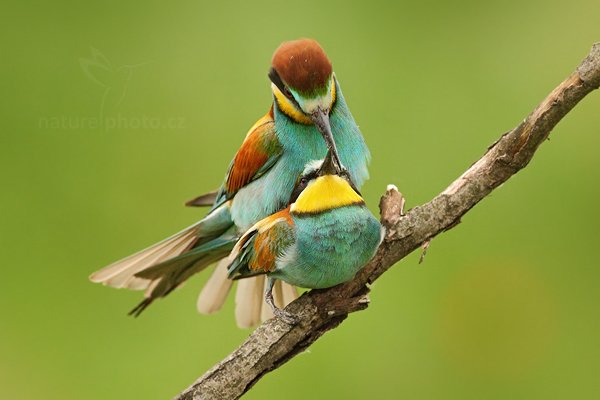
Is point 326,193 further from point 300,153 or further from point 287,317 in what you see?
point 300,153

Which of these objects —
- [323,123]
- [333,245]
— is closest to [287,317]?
[333,245]

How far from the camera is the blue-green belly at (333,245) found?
81.3 inches

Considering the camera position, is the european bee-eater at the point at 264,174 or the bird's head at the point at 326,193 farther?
the european bee-eater at the point at 264,174

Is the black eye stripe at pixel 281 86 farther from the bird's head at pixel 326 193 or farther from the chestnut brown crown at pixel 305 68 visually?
the bird's head at pixel 326 193

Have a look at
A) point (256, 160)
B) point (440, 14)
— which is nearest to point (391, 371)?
point (256, 160)

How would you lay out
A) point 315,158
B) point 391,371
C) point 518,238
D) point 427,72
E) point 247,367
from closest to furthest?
point 247,367, point 315,158, point 391,371, point 518,238, point 427,72

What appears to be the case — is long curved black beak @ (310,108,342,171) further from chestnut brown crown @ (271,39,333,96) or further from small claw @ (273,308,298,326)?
small claw @ (273,308,298,326)

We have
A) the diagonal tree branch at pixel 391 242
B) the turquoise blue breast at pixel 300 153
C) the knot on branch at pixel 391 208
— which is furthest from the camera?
the turquoise blue breast at pixel 300 153

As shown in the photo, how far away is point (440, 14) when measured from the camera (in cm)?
369

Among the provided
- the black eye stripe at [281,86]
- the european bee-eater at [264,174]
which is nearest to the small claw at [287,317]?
the european bee-eater at [264,174]

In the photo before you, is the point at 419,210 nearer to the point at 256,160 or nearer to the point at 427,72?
the point at 256,160

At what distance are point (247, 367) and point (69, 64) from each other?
6.38 ft

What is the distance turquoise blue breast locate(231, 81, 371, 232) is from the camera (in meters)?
2.41

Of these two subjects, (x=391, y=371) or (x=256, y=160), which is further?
(x=391, y=371)
